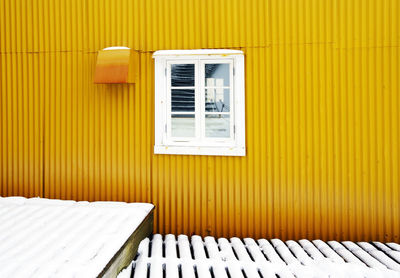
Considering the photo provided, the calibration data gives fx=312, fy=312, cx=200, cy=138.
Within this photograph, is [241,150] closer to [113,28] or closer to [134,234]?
[134,234]

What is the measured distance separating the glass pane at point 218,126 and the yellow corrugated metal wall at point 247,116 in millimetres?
329

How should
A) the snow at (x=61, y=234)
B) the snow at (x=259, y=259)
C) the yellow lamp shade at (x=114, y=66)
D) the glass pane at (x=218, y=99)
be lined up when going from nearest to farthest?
the snow at (x=61, y=234) → the snow at (x=259, y=259) → the yellow lamp shade at (x=114, y=66) → the glass pane at (x=218, y=99)

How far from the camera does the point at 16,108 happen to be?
4.73 m

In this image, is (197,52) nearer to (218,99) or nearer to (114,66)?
(218,99)

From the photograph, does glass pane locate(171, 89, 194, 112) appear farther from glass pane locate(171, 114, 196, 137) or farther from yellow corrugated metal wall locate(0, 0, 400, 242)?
yellow corrugated metal wall locate(0, 0, 400, 242)

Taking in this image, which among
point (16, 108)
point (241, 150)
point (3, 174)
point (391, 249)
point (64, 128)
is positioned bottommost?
point (391, 249)

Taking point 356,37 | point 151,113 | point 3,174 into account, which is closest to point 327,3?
point 356,37

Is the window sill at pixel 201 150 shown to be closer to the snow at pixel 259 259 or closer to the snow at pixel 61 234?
the snow at pixel 61 234

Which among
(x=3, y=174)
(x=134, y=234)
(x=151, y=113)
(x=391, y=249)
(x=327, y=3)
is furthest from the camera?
(x=3, y=174)

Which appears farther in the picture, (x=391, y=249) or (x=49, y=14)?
(x=49, y=14)

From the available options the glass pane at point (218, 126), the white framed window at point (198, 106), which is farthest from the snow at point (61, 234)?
the glass pane at point (218, 126)

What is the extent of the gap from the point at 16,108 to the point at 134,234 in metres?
2.88

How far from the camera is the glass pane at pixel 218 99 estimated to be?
445cm

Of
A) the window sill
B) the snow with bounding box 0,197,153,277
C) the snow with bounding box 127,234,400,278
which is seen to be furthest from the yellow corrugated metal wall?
the snow with bounding box 0,197,153,277
